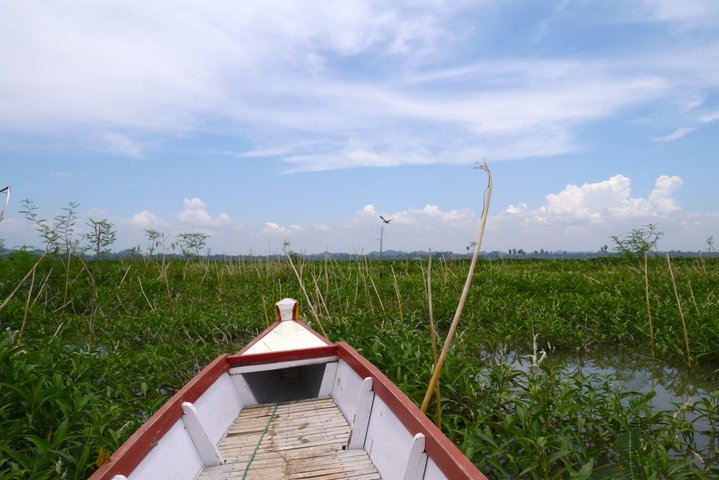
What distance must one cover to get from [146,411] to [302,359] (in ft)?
4.26

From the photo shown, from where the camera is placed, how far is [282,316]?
4875 millimetres

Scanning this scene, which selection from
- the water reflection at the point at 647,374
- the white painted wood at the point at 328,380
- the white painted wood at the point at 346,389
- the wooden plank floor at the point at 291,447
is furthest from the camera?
the water reflection at the point at 647,374

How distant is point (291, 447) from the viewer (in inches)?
112

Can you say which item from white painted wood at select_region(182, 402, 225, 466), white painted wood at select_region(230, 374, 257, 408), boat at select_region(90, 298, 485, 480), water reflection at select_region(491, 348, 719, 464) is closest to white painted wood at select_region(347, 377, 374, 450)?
boat at select_region(90, 298, 485, 480)

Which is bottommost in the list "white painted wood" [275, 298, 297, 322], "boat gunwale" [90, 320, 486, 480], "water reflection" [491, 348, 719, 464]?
"water reflection" [491, 348, 719, 464]

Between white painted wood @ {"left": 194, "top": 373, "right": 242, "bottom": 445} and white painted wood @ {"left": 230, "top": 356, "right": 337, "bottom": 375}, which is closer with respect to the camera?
white painted wood @ {"left": 194, "top": 373, "right": 242, "bottom": 445}

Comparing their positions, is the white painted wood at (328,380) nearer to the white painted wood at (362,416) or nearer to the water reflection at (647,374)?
the white painted wood at (362,416)

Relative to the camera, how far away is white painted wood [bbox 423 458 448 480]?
6.03ft

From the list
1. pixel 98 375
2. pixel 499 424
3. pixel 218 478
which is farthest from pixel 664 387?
pixel 98 375

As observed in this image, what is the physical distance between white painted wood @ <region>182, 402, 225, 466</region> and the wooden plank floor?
0.16ft

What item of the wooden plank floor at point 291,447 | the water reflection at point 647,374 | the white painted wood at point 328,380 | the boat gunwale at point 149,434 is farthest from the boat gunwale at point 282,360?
the water reflection at point 647,374

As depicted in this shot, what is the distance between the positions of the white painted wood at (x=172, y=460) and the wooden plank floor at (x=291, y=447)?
12cm

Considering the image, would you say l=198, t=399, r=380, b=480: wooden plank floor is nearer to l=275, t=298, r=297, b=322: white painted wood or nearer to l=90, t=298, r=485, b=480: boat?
l=90, t=298, r=485, b=480: boat

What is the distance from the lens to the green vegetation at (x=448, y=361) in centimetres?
286
